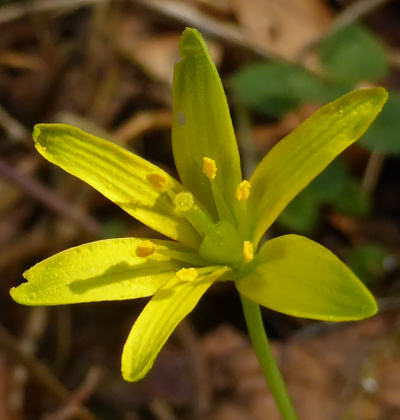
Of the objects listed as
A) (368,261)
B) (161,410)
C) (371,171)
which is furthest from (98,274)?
(371,171)

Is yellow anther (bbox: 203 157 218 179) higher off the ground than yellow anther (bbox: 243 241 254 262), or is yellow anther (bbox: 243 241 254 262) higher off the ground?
yellow anther (bbox: 203 157 218 179)

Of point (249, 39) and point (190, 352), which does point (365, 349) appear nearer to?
point (190, 352)

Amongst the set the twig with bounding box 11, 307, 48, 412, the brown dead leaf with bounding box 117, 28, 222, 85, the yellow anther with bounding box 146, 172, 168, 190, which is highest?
the yellow anther with bounding box 146, 172, 168, 190

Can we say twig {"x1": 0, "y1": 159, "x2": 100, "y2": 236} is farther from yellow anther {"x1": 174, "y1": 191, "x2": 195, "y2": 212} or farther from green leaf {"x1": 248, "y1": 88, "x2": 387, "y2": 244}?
green leaf {"x1": 248, "y1": 88, "x2": 387, "y2": 244}

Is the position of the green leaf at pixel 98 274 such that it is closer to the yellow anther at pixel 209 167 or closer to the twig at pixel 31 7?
the yellow anther at pixel 209 167

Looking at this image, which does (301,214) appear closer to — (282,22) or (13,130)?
(282,22)

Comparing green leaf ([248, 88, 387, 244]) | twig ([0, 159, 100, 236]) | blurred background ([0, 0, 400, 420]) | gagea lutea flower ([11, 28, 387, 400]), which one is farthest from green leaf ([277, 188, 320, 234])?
green leaf ([248, 88, 387, 244])
